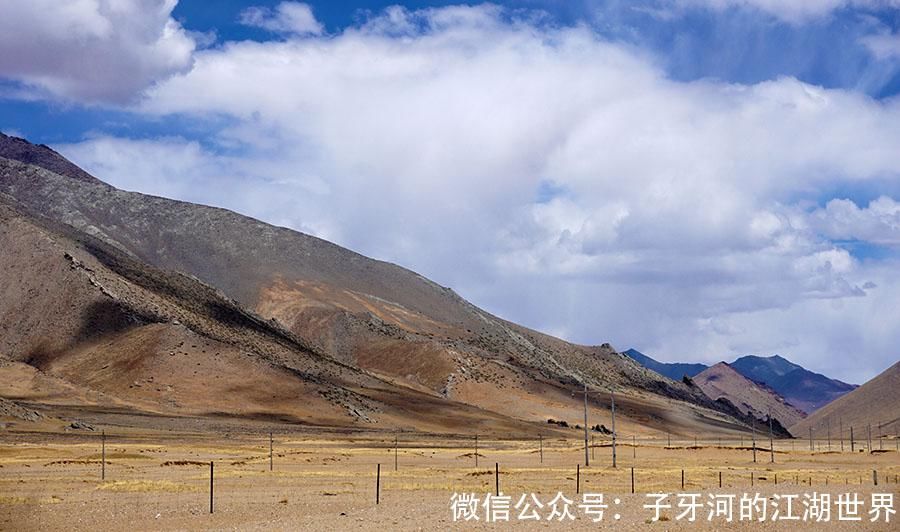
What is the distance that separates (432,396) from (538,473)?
3657 inches

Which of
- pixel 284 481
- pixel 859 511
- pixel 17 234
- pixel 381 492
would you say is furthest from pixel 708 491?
pixel 17 234

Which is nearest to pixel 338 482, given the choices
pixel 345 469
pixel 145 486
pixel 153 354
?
pixel 145 486

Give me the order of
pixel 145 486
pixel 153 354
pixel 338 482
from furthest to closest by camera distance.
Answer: pixel 153 354 → pixel 338 482 → pixel 145 486

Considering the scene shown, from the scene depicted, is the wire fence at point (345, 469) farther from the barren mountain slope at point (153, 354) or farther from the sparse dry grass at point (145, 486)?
the barren mountain slope at point (153, 354)

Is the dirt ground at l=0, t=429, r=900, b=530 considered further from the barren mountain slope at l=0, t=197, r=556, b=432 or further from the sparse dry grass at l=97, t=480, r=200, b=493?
the barren mountain slope at l=0, t=197, r=556, b=432

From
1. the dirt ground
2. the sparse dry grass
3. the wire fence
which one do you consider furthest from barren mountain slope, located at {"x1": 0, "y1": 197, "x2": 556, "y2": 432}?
the sparse dry grass

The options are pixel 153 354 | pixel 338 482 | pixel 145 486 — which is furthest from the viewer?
pixel 153 354

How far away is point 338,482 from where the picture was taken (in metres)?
52.8

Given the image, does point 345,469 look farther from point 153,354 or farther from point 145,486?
point 153,354

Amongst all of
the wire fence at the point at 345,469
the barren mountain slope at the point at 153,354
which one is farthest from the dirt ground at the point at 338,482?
the barren mountain slope at the point at 153,354

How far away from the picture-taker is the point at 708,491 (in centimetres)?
4844

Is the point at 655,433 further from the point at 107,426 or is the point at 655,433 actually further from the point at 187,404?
the point at 107,426

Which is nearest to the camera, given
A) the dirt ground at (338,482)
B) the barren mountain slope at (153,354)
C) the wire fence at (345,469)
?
the dirt ground at (338,482)

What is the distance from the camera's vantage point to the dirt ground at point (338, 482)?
35812mm
